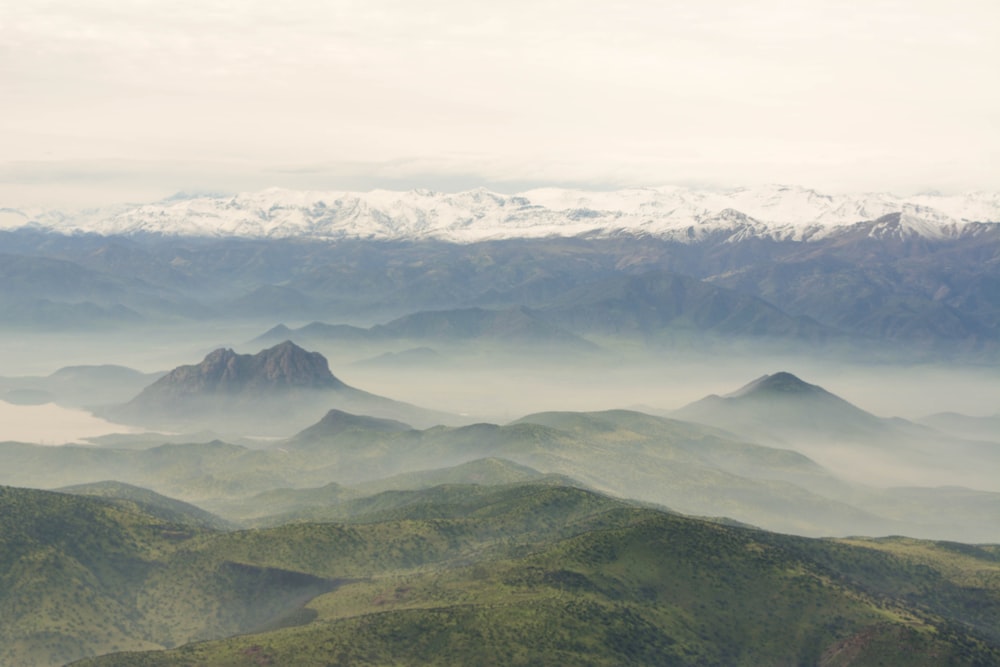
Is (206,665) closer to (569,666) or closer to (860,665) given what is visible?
(569,666)

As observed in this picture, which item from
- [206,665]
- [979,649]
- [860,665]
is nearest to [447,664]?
[206,665]

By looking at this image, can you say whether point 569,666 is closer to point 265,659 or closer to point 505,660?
point 505,660

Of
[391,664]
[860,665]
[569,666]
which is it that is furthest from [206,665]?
[860,665]

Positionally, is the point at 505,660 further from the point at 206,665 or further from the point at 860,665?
the point at 860,665

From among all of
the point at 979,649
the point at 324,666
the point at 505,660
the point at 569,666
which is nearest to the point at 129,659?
the point at 324,666

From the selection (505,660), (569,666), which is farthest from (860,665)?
(505,660)
